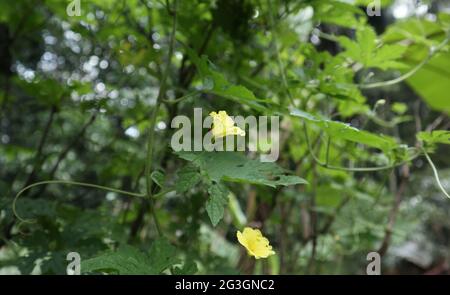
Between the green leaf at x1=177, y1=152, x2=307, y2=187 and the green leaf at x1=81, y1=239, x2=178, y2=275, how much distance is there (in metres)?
0.18

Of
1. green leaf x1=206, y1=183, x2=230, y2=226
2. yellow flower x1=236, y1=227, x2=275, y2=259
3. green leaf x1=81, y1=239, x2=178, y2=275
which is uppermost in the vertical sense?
green leaf x1=206, y1=183, x2=230, y2=226

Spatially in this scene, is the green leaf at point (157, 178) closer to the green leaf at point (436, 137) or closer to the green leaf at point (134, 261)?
the green leaf at point (134, 261)

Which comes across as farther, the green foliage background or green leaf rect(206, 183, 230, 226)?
the green foliage background

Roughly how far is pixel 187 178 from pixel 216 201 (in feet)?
0.21

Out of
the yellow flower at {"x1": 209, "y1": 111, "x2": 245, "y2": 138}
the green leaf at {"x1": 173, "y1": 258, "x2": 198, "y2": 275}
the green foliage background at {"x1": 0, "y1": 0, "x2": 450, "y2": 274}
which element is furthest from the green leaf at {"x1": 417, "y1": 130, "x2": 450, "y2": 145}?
the green leaf at {"x1": 173, "y1": 258, "x2": 198, "y2": 275}

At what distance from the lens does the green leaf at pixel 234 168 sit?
70 cm

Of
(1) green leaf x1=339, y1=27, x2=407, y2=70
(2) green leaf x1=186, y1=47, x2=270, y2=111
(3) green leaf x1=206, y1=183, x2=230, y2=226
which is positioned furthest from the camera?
(1) green leaf x1=339, y1=27, x2=407, y2=70

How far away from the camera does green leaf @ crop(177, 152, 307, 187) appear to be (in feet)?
2.31

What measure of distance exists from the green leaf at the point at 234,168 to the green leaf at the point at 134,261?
18cm

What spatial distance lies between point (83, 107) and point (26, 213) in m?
0.35

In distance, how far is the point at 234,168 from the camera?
73 cm

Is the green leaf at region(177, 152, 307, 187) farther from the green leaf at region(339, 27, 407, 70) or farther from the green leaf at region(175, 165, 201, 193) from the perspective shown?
the green leaf at region(339, 27, 407, 70)

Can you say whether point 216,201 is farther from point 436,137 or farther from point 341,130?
point 436,137
